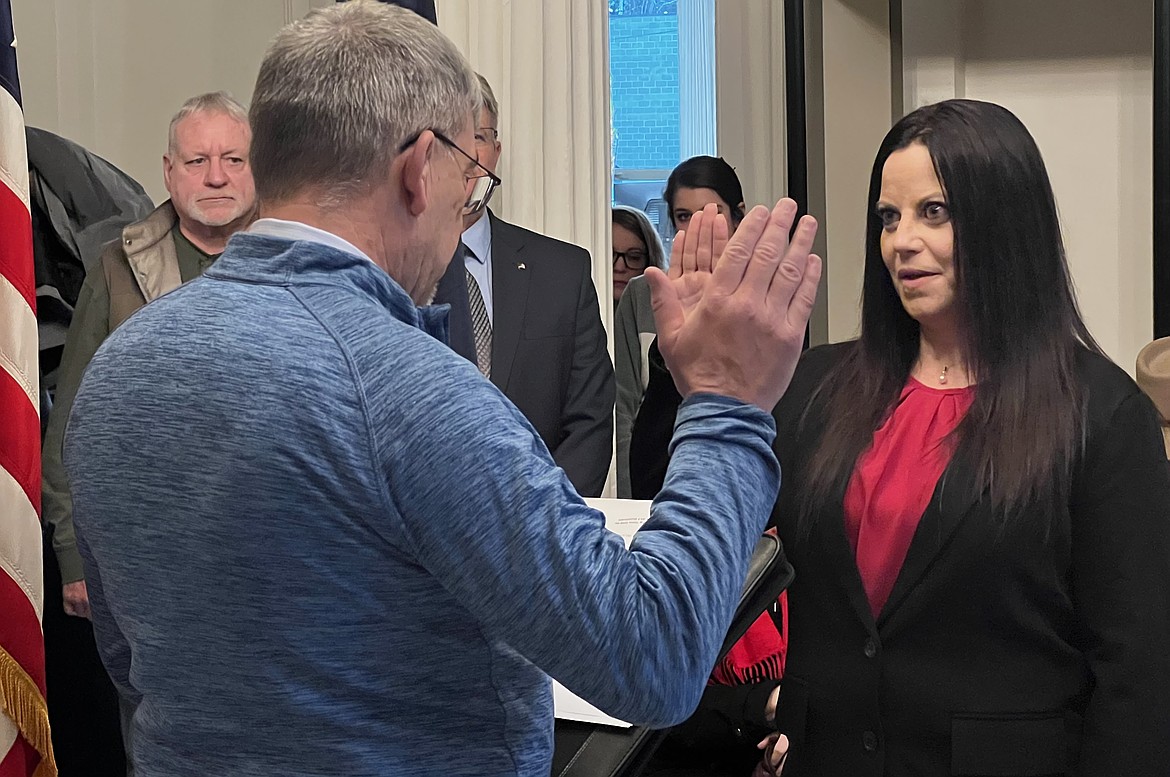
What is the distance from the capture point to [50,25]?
12.4 ft

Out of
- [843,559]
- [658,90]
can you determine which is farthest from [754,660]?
[658,90]

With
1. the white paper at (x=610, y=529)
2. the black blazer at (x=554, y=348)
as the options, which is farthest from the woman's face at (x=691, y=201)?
the white paper at (x=610, y=529)

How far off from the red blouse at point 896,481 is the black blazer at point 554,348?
101cm

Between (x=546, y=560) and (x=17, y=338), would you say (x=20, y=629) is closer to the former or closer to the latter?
(x=17, y=338)

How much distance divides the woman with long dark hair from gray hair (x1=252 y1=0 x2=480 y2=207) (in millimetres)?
957

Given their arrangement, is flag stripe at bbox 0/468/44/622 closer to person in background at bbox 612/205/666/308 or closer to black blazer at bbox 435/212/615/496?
black blazer at bbox 435/212/615/496

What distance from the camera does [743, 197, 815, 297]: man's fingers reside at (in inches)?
43.4

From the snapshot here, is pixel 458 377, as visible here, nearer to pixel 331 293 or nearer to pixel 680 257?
pixel 331 293

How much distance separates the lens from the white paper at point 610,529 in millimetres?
1208

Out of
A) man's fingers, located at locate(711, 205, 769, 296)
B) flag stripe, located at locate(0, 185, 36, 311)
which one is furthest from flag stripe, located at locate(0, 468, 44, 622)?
man's fingers, located at locate(711, 205, 769, 296)

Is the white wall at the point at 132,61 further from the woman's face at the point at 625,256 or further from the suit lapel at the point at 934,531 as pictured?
the suit lapel at the point at 934,531

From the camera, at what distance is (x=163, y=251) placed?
2844 millimetres

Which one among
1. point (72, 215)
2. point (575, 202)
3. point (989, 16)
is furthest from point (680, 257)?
point (989, 16)

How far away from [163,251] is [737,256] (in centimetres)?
204
